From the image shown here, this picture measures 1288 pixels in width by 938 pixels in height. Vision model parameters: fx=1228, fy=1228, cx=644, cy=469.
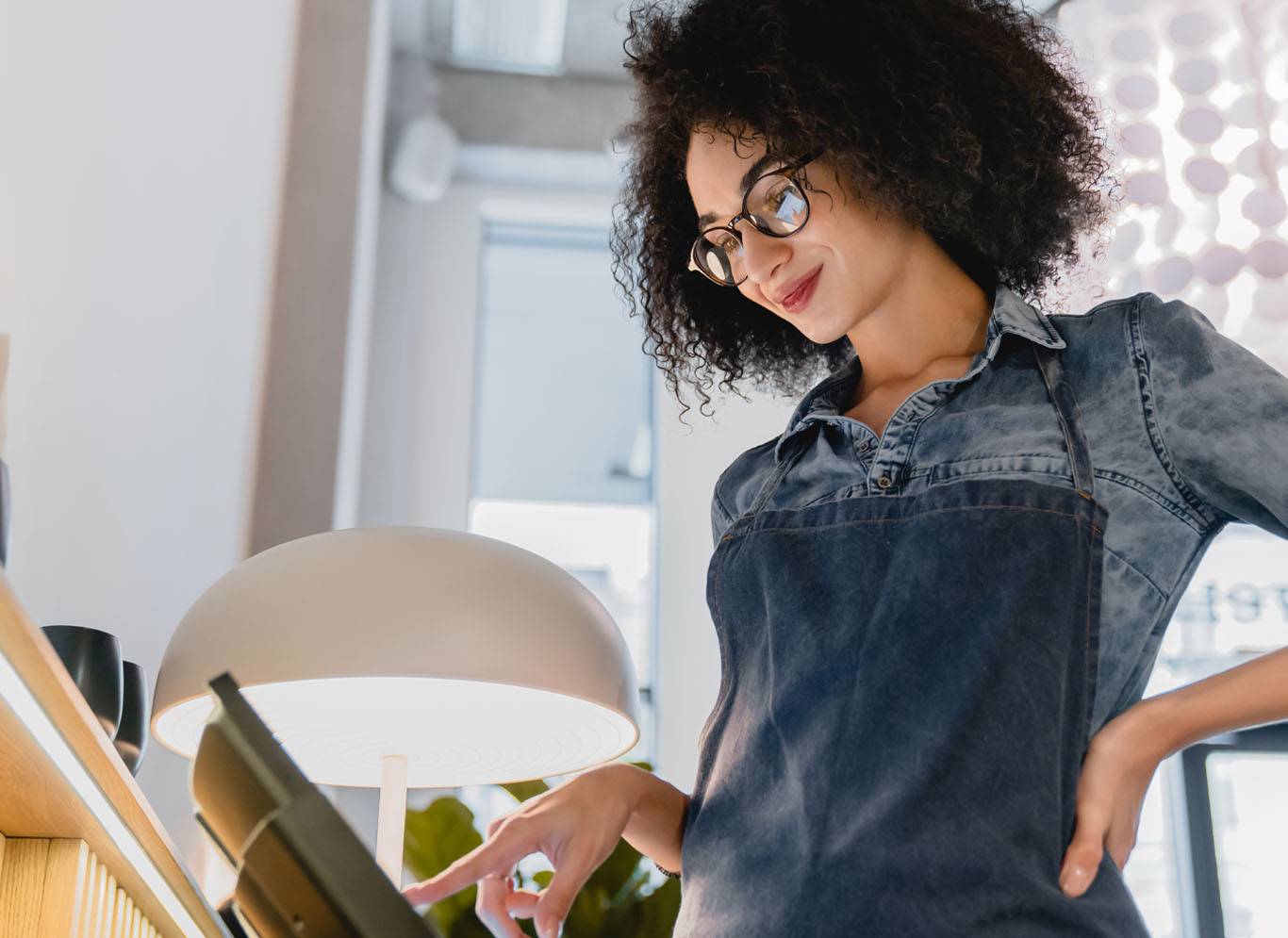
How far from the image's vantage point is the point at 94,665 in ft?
2.59

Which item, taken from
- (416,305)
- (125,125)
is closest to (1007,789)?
(125,125)

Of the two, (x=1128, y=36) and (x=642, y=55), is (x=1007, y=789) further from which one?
(x=1128, y=36)

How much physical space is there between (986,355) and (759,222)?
226 millimetres

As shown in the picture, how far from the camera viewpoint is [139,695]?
3.07 ft

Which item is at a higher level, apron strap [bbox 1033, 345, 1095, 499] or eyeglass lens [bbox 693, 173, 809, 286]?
eyeglass lens [bbox 693, 173, 809, 286]

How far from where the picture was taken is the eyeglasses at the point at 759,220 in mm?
996

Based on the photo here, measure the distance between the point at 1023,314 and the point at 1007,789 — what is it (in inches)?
14.3

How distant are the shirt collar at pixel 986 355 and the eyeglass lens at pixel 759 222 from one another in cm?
12

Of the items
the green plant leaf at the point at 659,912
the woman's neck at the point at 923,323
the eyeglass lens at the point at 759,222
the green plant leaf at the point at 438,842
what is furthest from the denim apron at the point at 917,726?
the green plant leaf at the point at 438,842

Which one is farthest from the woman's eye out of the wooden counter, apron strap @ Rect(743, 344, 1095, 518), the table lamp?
the wooden counter

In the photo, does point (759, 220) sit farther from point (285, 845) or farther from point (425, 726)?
point (285, 845)

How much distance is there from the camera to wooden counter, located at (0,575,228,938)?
0.35 metres

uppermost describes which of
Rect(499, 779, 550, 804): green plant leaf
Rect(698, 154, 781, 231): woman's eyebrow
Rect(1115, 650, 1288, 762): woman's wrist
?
Rect(698, 154, 781, 231): woman's eyebrow

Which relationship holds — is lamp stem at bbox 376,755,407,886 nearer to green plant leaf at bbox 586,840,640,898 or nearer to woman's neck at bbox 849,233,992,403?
woman's neck at bbox 849,233,992,403
